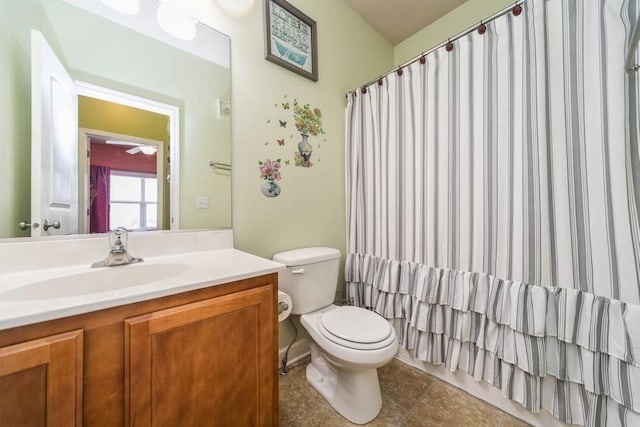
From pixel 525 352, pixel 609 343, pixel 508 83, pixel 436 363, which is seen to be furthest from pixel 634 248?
pixel 436 363

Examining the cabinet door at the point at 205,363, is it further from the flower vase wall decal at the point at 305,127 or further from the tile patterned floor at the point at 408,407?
the flower vase wall decal at the point at 305,127

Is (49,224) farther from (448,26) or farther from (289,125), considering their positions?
(448,26)

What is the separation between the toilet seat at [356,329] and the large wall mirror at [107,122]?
30.5 inches

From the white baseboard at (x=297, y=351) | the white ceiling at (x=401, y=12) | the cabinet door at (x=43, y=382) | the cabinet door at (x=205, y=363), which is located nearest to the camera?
the cabinet door at (x=43, y=382)

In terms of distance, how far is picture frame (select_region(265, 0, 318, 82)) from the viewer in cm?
146

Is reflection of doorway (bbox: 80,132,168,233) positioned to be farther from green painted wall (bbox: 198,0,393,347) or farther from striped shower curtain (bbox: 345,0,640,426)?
striped shower curtain (bbox: 345,0,640,426)

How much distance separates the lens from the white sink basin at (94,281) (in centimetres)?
74

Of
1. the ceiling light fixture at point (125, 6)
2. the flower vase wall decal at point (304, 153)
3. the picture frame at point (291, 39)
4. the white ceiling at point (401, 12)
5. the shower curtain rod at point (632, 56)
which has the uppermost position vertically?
the white ceiling at point (401, 12)

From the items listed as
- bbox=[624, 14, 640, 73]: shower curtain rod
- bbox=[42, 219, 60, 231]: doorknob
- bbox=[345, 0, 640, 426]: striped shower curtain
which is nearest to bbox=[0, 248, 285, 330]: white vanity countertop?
bbox=[42, 219, 60, 231]: doorknob

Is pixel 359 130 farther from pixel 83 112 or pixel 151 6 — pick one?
pixel 83 112

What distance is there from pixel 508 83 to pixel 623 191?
25.2 inches

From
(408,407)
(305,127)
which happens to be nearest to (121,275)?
(305,127)

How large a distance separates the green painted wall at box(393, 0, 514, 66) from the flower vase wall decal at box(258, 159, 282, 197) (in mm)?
1642

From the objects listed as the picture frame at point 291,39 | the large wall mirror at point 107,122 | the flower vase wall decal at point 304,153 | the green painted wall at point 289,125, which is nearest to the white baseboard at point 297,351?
the green painted wall at point 289,125
